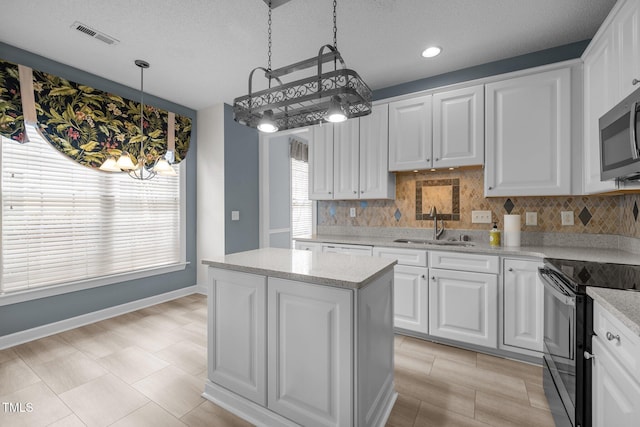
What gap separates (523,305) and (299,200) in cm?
417

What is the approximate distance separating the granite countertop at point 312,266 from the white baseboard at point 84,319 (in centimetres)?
234

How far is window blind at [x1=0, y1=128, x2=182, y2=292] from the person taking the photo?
8.57 ft

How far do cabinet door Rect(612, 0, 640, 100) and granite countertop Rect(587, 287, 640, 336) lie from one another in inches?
46.9

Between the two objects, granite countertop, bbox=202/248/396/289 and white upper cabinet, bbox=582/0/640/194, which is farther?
white upper cabinet, bbox=582/0/640/194

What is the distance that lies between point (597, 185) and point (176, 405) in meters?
3.20

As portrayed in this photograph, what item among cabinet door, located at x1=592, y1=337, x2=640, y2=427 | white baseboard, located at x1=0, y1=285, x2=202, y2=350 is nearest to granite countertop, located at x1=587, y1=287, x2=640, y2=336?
cabinet door, located at x1=592, y1=337, x2=640, y2=427

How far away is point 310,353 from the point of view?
147 centimetres

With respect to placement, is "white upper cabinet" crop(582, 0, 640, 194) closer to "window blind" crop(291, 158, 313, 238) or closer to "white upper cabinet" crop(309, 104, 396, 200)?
"white upper cabinet" crop(309, 104, 396, 200)

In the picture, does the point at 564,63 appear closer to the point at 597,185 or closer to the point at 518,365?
the point at 597,185

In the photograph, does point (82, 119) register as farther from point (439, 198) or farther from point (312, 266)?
point (439, 198)

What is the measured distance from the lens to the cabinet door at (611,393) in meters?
0.95

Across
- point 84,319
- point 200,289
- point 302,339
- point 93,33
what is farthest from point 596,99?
point 84,319

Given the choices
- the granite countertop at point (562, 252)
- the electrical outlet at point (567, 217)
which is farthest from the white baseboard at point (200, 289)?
the electrical outlet at point (567, 217)

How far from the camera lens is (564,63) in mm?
2303
